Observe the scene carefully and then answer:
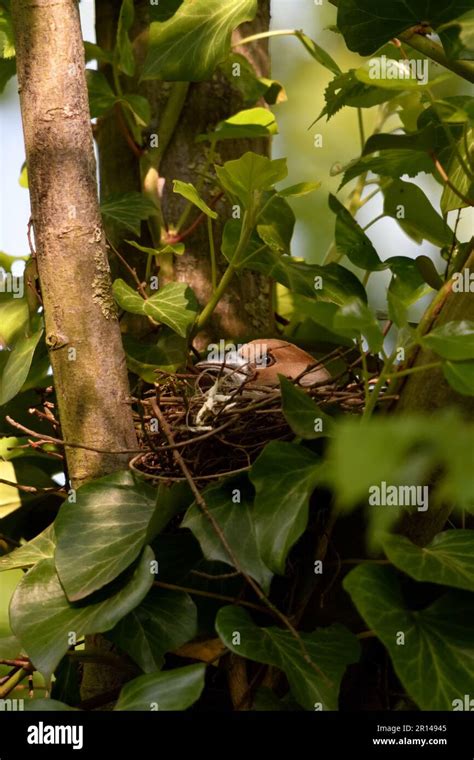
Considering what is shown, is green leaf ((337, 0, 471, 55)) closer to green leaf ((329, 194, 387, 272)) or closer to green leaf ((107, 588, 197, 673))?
green leaf ((329, 194, 387, 272))

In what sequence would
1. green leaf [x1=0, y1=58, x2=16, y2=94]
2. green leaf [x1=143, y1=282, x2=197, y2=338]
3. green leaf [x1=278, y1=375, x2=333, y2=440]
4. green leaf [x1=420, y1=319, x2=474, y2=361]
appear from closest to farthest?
green leaf [x1=420, y1=319, x2=474, y2=361] → green leaf [x1=278, y1=375, x2=333, y2=440] → green leaf [x1=143, y1=282, x2=197, y2=338] → green leaf [x1=0, y1=58, x2=16, y2=94]

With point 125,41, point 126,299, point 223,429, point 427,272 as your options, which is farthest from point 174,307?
point 125,41

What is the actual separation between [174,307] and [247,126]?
0.26 metres

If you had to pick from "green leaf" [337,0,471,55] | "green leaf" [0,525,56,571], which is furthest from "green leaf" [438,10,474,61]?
"green leaf" [0,525,56,571]

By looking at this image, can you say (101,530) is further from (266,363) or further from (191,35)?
(191,35)

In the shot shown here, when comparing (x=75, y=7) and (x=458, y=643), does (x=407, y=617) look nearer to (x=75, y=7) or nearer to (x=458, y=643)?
(x=458, y=643)

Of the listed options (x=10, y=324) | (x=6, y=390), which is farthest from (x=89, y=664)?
(x=10, y=324)

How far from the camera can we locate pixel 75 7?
0.90 metres

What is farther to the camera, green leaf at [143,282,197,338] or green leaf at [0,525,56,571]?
green leaf at [143,282,197,338]

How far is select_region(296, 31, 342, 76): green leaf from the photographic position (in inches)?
37.4

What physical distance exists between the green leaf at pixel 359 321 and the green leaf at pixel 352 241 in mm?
214

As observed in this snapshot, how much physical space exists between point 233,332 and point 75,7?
0.45 metres

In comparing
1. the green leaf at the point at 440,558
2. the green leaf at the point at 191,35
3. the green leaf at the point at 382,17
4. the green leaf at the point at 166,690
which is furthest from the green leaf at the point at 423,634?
the green leaf at the point at 191,35

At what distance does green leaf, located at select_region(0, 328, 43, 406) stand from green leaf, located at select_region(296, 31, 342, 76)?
1.47ft
